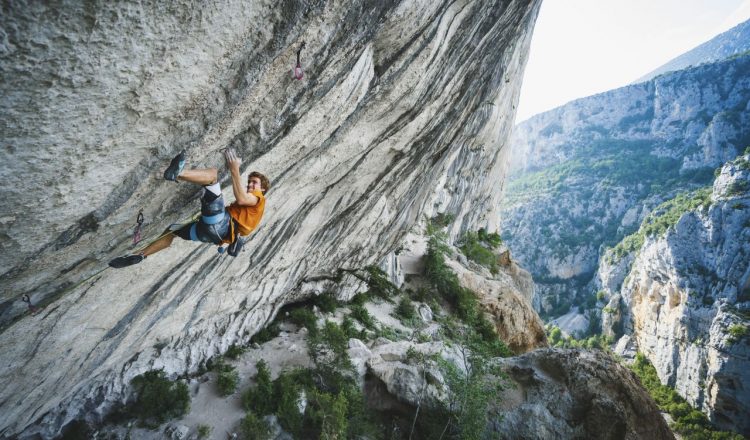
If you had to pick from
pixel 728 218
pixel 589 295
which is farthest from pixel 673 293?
pixel 589 295

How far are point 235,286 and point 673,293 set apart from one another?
63103 millimetres

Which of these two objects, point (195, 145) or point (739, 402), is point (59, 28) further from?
point (739, 402)

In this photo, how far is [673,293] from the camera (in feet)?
158

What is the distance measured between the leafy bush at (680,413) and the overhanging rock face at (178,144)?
37408 millimetres

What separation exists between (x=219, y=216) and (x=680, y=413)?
5773 centimetres

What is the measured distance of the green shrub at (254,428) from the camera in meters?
7.55

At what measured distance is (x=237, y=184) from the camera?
3.65m

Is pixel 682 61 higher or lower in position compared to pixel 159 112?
higher

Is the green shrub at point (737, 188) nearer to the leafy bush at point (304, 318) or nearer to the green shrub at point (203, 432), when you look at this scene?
the leafy bush at point (304, 318)

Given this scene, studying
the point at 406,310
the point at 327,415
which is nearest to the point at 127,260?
the point at 327,415

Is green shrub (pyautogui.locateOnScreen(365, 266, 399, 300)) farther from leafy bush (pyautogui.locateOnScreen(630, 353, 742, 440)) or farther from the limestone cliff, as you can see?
the limestone cliff

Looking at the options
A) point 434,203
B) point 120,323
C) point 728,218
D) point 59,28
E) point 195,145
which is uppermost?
point 728,218

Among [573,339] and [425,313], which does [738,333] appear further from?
[425,313]

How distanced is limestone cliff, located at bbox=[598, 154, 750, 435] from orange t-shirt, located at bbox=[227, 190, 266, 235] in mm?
53499
